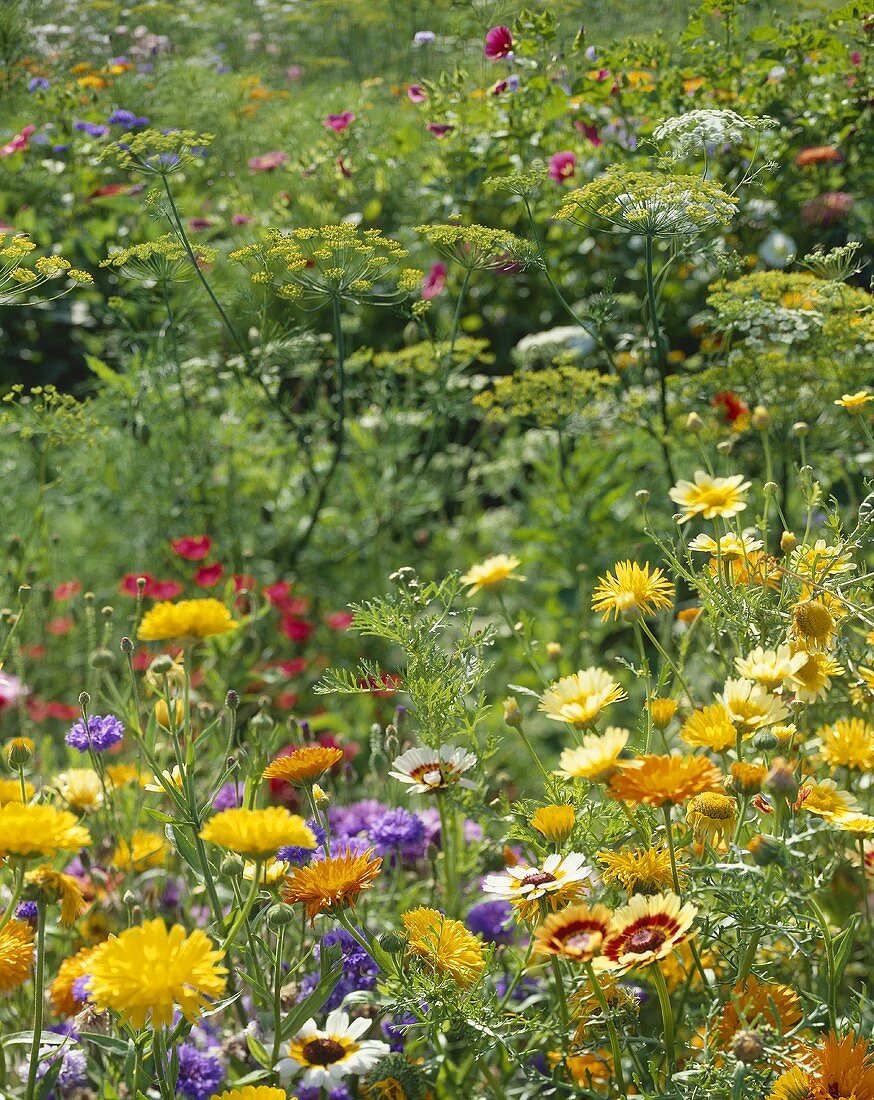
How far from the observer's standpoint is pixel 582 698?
1.07 metres

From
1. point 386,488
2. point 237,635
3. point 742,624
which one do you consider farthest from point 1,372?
point 742,624

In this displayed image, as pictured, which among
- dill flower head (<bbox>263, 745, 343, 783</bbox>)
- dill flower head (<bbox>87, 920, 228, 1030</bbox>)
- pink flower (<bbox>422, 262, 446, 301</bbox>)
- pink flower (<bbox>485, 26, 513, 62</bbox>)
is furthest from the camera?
pink flower (<bbox>422, 262, 446, 301</bbox>)

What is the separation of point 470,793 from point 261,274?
793 millimetres

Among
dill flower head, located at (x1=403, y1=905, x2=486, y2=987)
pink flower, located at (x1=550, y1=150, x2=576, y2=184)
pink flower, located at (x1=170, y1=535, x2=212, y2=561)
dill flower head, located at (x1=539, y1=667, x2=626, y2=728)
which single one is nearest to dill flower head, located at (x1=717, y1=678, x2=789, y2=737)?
dill flower head, located at (x1=539, y1=667, x2=626, y2=728)

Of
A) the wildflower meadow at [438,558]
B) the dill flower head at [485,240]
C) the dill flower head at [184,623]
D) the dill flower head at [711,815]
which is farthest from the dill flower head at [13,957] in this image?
the dill flower head at [485,240]

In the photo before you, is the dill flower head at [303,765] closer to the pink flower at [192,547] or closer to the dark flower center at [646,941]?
the dark flower center at [646,941]

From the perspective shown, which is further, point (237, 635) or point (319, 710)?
point (319, 710)

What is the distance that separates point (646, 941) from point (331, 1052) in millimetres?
358

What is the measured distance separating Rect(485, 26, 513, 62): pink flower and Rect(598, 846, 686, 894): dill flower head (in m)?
1.59

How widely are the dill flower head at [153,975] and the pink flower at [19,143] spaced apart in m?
1.90

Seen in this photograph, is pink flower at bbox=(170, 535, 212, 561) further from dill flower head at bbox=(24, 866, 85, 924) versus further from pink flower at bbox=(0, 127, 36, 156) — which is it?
dill flower head at bbox=(24, 866, 85, 924)

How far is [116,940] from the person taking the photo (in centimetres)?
90

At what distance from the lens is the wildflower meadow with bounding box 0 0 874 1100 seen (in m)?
1.07

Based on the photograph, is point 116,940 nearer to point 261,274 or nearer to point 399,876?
point 399,876
